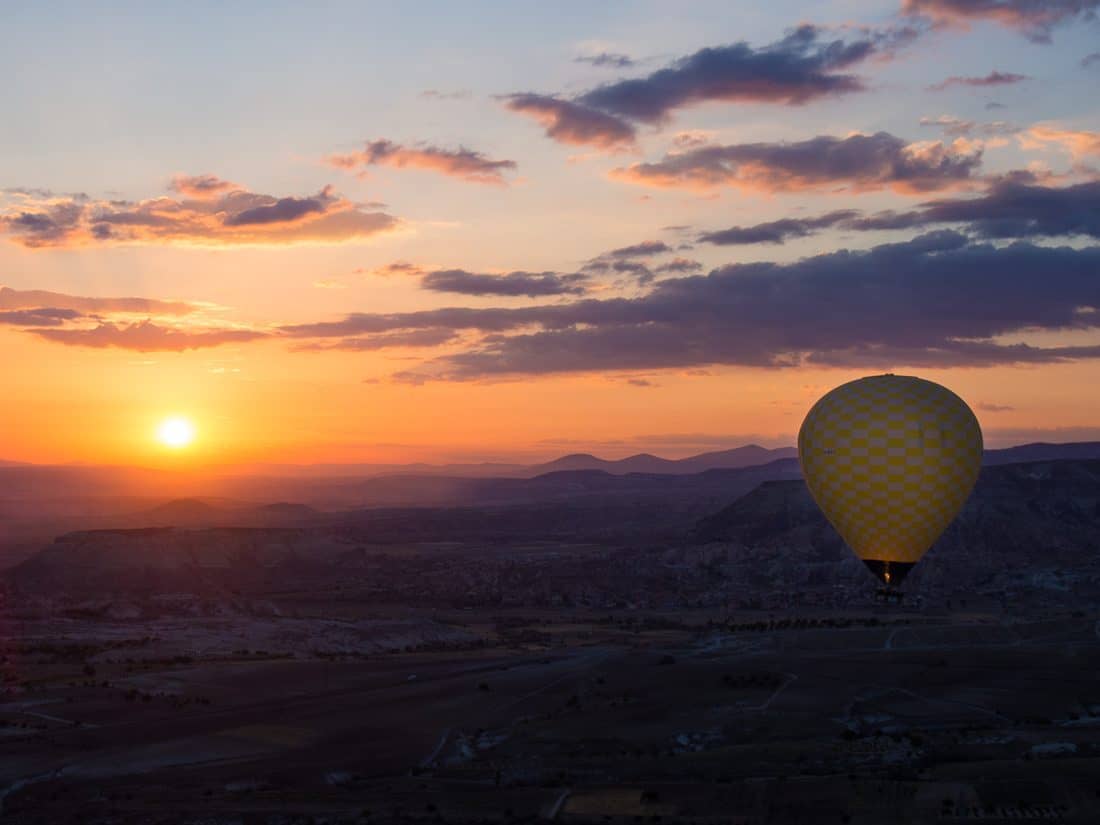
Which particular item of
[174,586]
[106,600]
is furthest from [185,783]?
[174,586]

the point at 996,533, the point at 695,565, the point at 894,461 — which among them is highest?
the point at 894,461

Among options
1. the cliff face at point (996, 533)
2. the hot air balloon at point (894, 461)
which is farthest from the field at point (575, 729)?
the cliff face at point (996, 533)

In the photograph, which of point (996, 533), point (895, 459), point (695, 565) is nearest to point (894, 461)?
point (895, 459)

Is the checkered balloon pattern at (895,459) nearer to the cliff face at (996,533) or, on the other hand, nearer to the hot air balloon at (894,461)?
the hot air balloon at (894,461)

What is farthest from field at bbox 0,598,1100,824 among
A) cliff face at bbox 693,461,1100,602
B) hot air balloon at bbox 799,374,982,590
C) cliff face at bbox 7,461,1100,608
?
cliff face at bbox 7,461,1100,608

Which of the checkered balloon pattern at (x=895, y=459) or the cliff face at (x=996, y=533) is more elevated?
the checkered balloon pattern at (x=895, y=459)

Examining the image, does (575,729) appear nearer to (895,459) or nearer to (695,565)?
(895,459)

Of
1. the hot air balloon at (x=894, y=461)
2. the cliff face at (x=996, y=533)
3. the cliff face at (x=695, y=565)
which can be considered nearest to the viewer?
the hot air balloon at (x=894, y=461)
